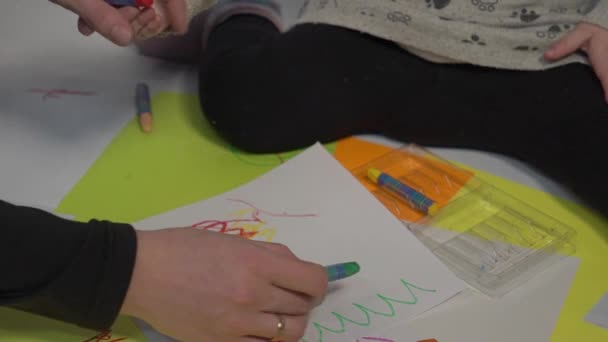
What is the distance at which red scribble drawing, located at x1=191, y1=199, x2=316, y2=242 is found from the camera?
2.47 feet

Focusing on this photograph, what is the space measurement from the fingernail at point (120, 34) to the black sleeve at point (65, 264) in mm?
238

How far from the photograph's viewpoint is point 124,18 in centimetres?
75

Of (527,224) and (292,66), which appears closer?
(527,224)

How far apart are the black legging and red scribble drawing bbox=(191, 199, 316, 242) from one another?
0.14 meters

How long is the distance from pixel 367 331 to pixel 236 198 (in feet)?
0.77

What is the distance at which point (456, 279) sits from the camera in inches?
27.7

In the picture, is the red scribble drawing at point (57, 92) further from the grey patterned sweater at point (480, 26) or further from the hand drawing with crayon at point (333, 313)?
the hand drawing with crayon at point (333, 313)

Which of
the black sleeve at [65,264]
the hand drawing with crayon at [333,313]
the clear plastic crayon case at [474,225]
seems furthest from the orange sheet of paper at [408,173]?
the black sleeve at [65,264]

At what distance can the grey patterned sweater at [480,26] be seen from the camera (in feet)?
2.87

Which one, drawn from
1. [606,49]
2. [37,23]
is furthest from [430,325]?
[37,23]

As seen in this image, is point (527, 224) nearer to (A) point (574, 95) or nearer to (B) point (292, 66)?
(A) point (574, 95)

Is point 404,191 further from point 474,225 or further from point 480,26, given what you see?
point 480,26

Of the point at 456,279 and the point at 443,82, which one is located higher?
the point at 443,82

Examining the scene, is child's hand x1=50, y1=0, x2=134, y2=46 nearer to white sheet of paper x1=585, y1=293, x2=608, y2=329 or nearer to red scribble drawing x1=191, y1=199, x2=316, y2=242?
red scribble drawing x1=191, y1=199, x2=316, y2=242
